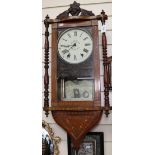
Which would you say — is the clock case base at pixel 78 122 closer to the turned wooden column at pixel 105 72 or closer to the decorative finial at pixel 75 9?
the turned wooden column at pixel 105 72

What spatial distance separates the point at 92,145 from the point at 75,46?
0.71 metres

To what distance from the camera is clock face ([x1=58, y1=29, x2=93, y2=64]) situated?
1.74 meters

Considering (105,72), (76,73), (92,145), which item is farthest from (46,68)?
(92,145)

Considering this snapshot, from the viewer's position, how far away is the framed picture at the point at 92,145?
180 centimetres

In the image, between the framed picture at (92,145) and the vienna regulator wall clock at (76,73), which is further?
the framed picture at (92,145)

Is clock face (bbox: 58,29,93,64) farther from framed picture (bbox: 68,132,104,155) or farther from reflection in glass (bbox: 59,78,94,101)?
framed picture (bbox: 68,132,104,155)

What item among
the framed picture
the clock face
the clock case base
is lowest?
the framed picture

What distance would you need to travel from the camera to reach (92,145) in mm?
1809

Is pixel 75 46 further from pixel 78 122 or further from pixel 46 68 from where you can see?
pixel 78 122

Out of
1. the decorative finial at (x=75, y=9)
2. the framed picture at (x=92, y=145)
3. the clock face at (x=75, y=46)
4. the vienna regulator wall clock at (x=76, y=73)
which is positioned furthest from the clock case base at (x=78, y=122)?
the decorative finial at (x=75, y=9)

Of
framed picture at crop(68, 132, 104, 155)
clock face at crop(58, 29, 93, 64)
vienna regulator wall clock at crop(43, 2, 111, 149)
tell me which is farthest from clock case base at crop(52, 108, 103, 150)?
clock face at crop(58, 29, 93, 64)
